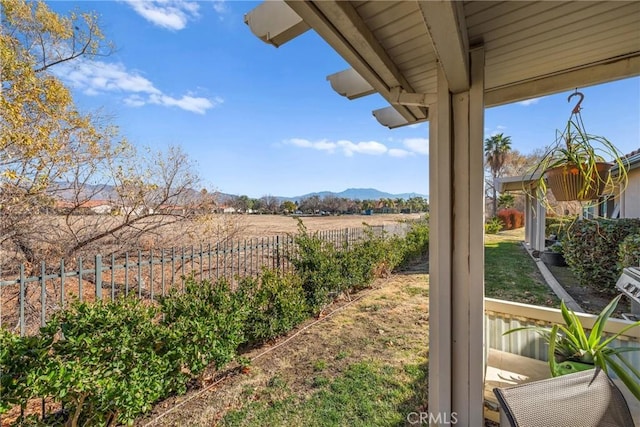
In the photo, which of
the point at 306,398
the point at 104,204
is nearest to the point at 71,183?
the point at 104,204

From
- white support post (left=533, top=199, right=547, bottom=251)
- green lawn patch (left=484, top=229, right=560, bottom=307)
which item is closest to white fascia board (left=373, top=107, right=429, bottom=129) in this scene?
green lawn patch (left=484, top=229, right=560, bottom=307)

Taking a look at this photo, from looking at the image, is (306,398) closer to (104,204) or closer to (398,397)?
(398,397)

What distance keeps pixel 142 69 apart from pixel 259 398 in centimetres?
508

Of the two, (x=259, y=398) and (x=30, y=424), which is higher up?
(x=30, y=424)

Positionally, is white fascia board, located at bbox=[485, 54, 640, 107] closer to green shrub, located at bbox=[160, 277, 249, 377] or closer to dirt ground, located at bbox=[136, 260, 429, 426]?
dirt ground, located at bbox=[136, 260, 429, 426]

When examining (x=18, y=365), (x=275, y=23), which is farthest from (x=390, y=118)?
(x=18, y=365)

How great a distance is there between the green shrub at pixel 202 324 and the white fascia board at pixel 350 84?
1.96 metres

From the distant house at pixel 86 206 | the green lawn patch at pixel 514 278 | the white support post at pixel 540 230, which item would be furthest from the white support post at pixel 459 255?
the white support post at pixel 540 230

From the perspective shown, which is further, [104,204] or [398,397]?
[104,204]

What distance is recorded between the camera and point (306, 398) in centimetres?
210

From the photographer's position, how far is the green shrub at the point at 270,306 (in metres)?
2.77

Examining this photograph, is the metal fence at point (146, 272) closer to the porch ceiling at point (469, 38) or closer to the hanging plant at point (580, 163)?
the porch ceiling at point (469, 38)

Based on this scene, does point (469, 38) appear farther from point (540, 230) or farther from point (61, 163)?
point (540, 230)

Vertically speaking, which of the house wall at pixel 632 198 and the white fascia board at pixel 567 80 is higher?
the white fascia board at pixel 567 80
